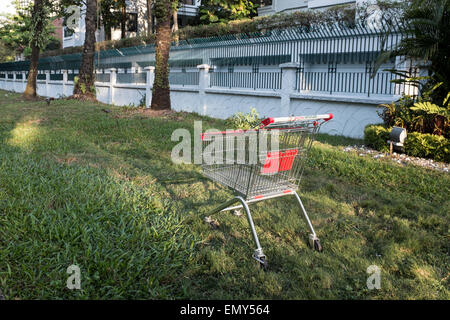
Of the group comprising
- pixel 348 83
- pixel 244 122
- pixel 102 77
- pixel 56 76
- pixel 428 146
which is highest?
pixel 56 76

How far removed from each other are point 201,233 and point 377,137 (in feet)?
17.9

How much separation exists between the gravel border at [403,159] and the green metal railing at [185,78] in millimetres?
8639

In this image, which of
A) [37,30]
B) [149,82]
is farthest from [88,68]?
[37,30]

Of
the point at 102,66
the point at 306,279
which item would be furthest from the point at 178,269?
the point at 102,66

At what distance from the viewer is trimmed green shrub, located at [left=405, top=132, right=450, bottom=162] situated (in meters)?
7.49

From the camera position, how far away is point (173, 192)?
596 cm

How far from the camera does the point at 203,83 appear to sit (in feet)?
50.3

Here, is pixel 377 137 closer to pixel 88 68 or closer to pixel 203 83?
pixel 203 83

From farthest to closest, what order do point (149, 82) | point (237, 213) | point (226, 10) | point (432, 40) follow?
point (226, 10) → point (149, 82) → point (432, 40) → point (237, 213)

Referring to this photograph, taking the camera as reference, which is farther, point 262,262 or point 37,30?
point 37,30

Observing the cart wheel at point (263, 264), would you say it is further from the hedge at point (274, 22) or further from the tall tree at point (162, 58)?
the tall tree at point (162, 58)

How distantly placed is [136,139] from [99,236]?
20.3 feet

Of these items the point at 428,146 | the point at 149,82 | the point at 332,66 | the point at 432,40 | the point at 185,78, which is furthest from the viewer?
the point at 149,82

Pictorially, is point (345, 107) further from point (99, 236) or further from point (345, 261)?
point (99, 236)
